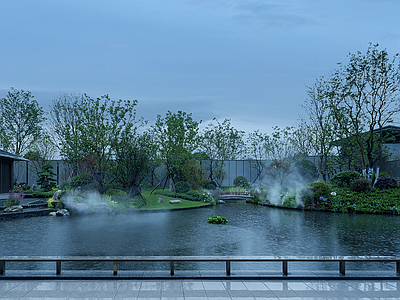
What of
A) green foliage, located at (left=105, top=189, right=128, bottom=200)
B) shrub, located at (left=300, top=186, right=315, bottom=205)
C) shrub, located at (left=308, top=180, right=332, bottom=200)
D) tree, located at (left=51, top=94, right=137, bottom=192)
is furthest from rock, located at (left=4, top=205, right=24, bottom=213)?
shrub, located at (left=308, top=180, right=332, bottom=200)

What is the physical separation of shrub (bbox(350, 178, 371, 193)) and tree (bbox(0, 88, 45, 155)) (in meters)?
27.5

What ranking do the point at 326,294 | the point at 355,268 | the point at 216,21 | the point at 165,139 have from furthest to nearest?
the point at 165,139, the point at 216,21, the point at 355,268, the point at 326,294

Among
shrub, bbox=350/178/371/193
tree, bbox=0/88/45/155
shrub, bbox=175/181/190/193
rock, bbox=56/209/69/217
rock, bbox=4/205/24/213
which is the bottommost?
rock, bbox=56/209/69/217

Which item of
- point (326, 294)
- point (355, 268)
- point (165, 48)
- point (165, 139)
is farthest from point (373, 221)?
point (165, 139)

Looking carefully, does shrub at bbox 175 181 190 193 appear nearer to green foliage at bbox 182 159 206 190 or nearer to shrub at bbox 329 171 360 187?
green foliage at bbox 182 159 206 190

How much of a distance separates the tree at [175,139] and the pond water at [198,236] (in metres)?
11.4

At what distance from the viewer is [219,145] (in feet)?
108

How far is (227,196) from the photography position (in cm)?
2438

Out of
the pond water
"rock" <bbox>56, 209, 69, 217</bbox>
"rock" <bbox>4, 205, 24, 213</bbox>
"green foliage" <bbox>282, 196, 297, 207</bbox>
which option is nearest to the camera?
the pond water

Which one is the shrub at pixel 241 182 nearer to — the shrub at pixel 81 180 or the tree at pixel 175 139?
the tree at pixel 175 139

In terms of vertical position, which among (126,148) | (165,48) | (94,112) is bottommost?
(126,148)

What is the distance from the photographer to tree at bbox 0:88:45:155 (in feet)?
102

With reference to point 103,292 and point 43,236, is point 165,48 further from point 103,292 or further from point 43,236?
point 103,292

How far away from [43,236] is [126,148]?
8326mm
